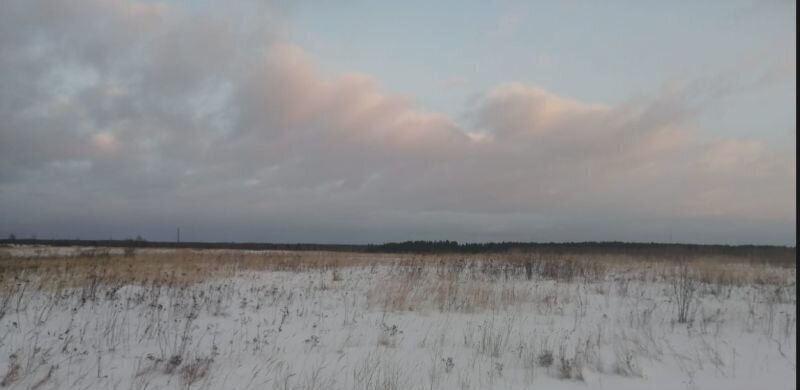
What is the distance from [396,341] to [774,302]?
8.98m

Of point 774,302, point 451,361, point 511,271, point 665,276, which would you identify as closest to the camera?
point 451,361

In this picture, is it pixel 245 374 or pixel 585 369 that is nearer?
pixel 245 374

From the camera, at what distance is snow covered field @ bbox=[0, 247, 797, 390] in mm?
5566

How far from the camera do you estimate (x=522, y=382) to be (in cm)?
553

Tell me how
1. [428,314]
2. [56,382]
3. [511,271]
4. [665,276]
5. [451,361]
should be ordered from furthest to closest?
[511,271], [665,276], [428,314], [451,361], [56,382]

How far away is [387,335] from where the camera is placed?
7512 millimetres

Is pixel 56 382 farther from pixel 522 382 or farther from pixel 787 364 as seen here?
pixel 787 364

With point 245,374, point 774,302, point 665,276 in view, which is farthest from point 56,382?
point 665,276

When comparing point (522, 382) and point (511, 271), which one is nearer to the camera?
point (522, 382)

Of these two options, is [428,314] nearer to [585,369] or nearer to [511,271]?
[585,369]

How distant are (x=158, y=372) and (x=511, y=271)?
13073mm

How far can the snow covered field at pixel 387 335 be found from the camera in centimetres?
557

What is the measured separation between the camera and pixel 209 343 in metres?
6.91

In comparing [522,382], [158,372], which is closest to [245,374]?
[158,372]
